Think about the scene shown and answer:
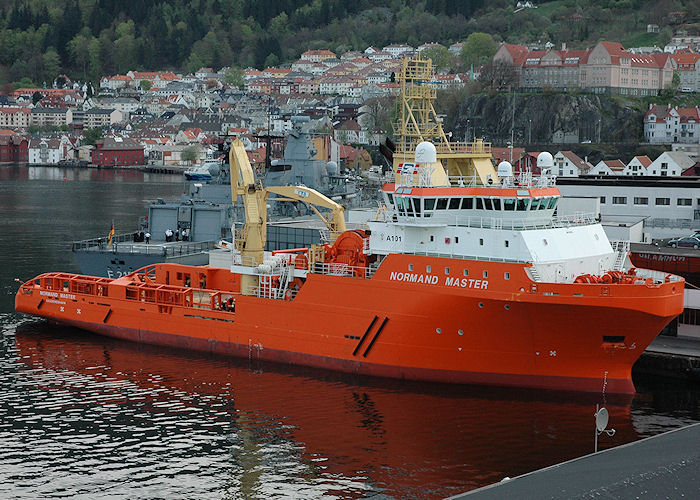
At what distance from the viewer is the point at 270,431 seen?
82.3 feet

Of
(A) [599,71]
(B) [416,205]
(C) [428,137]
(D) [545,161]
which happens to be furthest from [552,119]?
(B) [416,205]

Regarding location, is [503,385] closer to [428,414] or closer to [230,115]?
[428,414]

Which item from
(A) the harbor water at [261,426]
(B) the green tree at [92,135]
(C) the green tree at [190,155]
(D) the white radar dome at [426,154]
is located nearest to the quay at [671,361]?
(A) the harbor water at [261,426]

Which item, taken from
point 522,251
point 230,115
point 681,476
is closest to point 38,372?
point 522,251

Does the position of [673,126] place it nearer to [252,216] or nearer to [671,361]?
[671,361]

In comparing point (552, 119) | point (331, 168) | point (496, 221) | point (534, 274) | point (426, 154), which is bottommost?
point (534, 274)

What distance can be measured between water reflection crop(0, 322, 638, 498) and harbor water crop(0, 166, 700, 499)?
5cm

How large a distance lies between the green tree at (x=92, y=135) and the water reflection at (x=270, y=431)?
122616mm

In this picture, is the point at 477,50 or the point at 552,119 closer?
the point at 552,119

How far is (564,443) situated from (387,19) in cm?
18017

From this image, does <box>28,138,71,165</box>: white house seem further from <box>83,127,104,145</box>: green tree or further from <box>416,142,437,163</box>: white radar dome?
<box>416,142,437,163</box>: white radar dome

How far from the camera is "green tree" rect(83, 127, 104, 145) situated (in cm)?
14938

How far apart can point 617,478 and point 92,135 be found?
14209 centimetres

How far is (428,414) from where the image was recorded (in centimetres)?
2636
